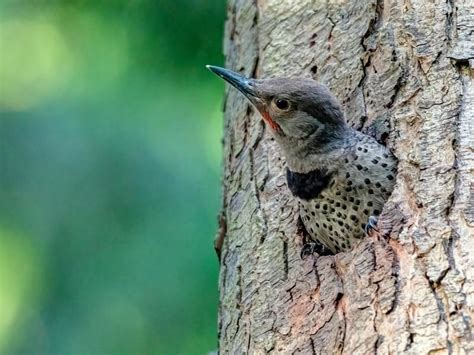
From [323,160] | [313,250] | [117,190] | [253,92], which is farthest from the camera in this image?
[117,190]

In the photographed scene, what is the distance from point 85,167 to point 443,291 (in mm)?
2405

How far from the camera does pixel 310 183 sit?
286 centimetres

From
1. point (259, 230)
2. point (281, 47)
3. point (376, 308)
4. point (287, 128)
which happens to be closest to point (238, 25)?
point (281, 47)

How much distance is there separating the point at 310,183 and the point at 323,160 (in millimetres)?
105

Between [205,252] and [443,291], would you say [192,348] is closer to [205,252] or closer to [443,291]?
[205,252]

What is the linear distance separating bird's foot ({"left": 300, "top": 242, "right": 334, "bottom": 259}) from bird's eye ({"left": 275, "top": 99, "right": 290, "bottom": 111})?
0.46 metres

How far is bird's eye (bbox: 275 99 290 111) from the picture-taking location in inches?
116

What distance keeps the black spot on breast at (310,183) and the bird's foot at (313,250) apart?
0.15m

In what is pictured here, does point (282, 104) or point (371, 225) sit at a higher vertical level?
point (282, 104)

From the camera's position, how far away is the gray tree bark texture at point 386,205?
7.45ft

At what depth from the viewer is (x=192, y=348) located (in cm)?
424

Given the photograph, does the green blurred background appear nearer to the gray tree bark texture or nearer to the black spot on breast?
the gray tree bark texture

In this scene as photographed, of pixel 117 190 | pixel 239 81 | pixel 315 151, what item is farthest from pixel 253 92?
pixel 117 190

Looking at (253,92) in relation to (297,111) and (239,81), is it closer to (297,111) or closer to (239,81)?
(239,81)
